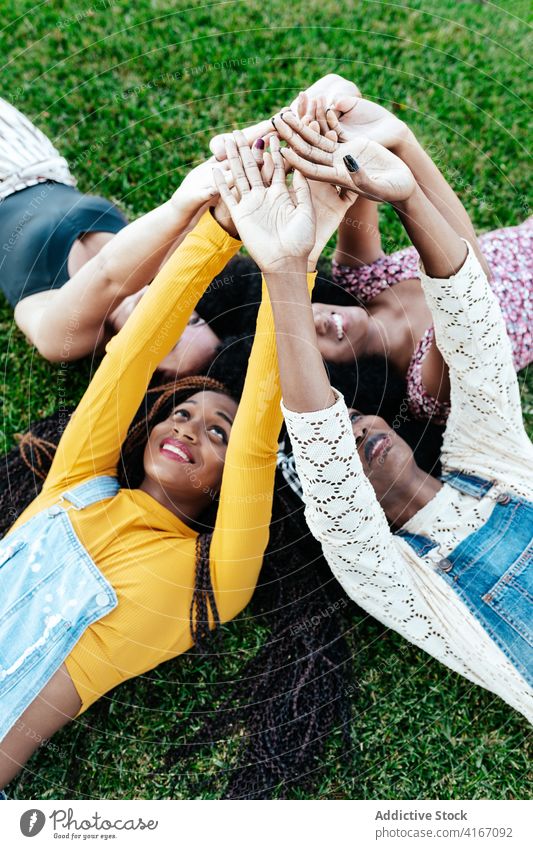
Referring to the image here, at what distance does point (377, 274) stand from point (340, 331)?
172 millimetres

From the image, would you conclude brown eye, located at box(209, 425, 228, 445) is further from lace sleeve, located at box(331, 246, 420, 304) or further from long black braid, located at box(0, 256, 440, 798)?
lace sleeve, located at box(331, 246, 420, 304)

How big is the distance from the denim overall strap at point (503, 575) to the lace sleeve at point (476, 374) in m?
0.09

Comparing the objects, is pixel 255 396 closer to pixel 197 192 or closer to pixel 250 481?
pixel 250 481

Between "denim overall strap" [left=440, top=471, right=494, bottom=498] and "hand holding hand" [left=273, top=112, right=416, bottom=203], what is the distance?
54cm

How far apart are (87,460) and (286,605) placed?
51 cm

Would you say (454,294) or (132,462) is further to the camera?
(132,462)

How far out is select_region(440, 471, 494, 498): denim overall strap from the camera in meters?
1.37

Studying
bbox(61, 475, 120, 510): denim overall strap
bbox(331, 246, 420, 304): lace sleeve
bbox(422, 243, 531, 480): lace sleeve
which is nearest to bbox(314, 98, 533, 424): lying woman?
bbox(331, 246, 420, 304): lace sleeve

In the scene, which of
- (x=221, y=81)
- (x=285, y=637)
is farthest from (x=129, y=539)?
(x=221, y=81)

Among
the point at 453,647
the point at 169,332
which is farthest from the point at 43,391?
the point at 453,647

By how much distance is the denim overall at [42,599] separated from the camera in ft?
4.30

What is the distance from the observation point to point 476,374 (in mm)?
1261

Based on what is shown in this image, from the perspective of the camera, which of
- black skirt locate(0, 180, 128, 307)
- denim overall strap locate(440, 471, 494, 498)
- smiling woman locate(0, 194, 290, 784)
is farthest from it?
black skirt locate(0, 180, 128, 307)

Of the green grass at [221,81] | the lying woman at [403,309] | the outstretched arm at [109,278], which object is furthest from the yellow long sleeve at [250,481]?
the green grass at [221,81]
